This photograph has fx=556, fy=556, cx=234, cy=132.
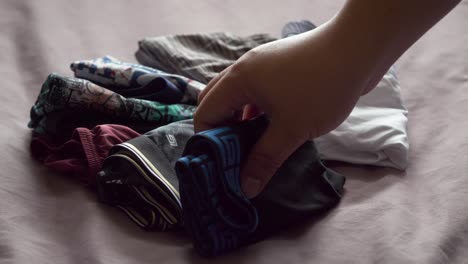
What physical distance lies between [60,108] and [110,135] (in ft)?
0.31

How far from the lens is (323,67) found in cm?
63

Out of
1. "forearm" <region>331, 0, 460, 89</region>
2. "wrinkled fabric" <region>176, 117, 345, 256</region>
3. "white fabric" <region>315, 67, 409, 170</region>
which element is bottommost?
"white fabric" <region>315, 67, 409, 170</region>

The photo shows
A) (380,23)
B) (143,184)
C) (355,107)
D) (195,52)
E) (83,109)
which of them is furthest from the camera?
(195,52)

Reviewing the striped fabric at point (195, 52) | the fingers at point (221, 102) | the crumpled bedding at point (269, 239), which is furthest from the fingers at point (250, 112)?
the striped fabric at point (195, 52)

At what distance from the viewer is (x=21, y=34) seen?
3.67 ft

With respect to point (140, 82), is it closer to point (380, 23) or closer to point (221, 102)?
point (221, 102)

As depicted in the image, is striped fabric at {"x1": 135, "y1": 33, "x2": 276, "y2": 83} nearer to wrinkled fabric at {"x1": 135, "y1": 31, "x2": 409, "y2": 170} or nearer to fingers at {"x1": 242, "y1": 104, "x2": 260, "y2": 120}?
wrinkled fabric at {"x1": 135, "y1": 31, "x2": 409, "y2": 170}

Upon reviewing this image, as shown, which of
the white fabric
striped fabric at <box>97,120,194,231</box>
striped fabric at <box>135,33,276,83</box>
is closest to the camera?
striped fabric at <box>97,120,194,231</box>

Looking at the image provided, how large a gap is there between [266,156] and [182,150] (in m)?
0.16

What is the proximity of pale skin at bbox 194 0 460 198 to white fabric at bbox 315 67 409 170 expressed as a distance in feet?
0.77

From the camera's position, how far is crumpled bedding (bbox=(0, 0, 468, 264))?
2.28 feet

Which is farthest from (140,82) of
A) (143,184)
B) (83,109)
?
(143,184)

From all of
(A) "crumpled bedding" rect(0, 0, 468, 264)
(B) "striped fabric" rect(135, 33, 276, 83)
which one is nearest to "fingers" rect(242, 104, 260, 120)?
(A) "crumpled bedding" rect(0, 0, 468, 264)

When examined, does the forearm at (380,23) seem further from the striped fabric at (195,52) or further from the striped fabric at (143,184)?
the striped fabric at (195,52)
